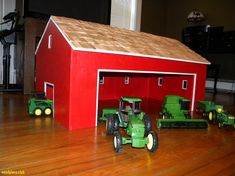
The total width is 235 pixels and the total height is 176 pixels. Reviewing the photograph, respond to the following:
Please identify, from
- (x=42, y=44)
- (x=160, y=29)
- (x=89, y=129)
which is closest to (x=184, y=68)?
(x=89, y=129)

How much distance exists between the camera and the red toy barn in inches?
92.2

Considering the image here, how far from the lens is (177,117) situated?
8.74 feet

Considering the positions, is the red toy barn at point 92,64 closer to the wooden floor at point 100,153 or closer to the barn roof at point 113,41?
the barn roof at point 113,41

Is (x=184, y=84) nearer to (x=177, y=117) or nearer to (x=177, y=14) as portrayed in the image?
(x=177, y=117)

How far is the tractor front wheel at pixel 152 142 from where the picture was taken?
1.72 meters

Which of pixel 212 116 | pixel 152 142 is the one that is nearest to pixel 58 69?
pixel 152 142

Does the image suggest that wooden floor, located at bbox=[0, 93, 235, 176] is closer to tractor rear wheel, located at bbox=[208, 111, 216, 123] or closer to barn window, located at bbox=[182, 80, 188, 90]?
tractor rear wheel, located at bbox=[208, 111, 216, 123]

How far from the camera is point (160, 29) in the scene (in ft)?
28.3

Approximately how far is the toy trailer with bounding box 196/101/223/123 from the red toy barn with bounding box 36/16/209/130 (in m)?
0.32

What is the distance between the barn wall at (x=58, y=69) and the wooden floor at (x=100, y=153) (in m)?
0.20

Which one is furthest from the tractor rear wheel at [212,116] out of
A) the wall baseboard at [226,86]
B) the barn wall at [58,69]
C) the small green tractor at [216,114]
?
the wall baseboard at [226,86]

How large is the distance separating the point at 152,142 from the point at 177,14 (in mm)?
7627

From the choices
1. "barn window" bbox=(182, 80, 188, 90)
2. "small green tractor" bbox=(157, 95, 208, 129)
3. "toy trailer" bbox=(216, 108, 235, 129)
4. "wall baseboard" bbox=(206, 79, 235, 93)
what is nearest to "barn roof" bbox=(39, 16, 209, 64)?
"barn window" bbox=(182, 80, 188, 90)

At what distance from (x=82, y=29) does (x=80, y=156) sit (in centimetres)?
171
